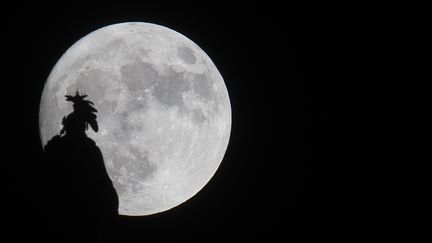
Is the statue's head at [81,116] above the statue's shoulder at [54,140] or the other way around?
above

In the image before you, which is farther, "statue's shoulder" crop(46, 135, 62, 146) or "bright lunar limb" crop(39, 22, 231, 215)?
"statue's shoulder" crop(46, 135, 62, 146)

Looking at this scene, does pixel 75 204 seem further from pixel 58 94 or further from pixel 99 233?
pixel 58 94

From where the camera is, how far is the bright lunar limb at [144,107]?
16.5ft

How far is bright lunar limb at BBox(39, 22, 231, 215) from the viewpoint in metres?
5.02

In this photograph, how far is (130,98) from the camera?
197 inches

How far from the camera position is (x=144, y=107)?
16.5ft

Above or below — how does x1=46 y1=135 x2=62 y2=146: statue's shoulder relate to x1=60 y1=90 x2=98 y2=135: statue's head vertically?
below

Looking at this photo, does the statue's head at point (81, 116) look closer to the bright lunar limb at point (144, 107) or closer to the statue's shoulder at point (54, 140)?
the bright lunar limb at point (144, 107)

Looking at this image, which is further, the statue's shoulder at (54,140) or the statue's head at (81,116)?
the statue's shoulder at (54,140)

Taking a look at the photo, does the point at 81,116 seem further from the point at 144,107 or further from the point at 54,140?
the point at 144,107

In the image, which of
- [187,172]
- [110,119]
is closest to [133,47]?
[110,119]

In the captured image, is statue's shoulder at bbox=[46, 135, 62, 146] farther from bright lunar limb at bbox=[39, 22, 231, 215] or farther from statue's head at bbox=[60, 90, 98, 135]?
statue's head at bbox=[60, 90, 98, 135]

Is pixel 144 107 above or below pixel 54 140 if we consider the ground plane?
above

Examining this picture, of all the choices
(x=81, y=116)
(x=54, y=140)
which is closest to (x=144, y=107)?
(x=81, y=116)
